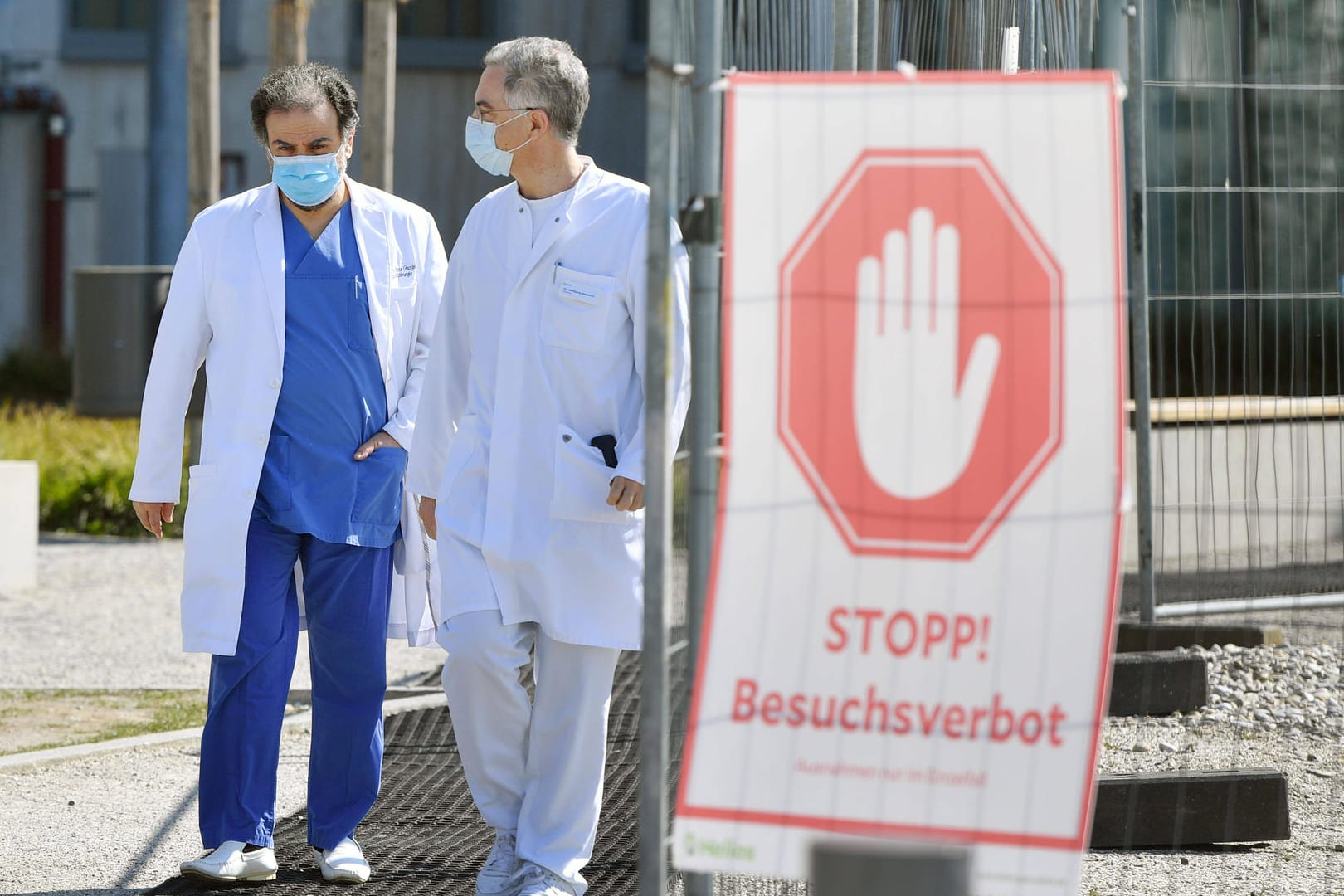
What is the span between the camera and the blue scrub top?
4676 mm

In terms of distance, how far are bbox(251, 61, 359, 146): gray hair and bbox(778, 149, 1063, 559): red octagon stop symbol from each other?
2.28 m

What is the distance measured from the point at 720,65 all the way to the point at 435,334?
1559mm

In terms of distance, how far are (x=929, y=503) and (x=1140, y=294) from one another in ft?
15.6

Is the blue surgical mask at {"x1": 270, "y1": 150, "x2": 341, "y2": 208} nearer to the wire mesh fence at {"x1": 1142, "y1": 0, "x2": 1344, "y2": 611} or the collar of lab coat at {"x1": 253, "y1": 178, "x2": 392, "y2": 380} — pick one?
the collar of lab coat at {"x1": 253, "y1": 178, "x2": 392, "y2": 380}

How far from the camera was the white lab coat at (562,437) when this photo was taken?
421 cm

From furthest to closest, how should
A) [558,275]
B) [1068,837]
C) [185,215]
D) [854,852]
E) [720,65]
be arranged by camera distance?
[185,215] < [558,275] < [720,65] < [1068,837] < [854,852]

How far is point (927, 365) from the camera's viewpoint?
269 cm

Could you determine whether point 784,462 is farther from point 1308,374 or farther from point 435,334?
point 1308,374

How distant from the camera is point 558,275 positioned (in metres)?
4.22

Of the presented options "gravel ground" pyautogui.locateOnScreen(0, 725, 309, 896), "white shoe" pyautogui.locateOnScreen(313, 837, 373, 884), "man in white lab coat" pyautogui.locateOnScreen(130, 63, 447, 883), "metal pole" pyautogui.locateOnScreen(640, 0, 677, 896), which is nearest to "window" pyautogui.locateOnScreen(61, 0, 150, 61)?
"gravel ground" pyautogui.locateOnScreen(0, 725, 309, 896)

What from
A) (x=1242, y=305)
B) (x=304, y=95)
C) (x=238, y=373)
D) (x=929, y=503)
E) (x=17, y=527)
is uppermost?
(x=304, y=95)

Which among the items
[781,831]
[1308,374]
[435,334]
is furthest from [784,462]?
[1308,374]

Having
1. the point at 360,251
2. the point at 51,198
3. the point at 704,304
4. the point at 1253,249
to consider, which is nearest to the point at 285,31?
the point at 1253,249

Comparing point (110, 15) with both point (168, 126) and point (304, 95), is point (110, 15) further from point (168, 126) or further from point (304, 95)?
point (304, 95)
